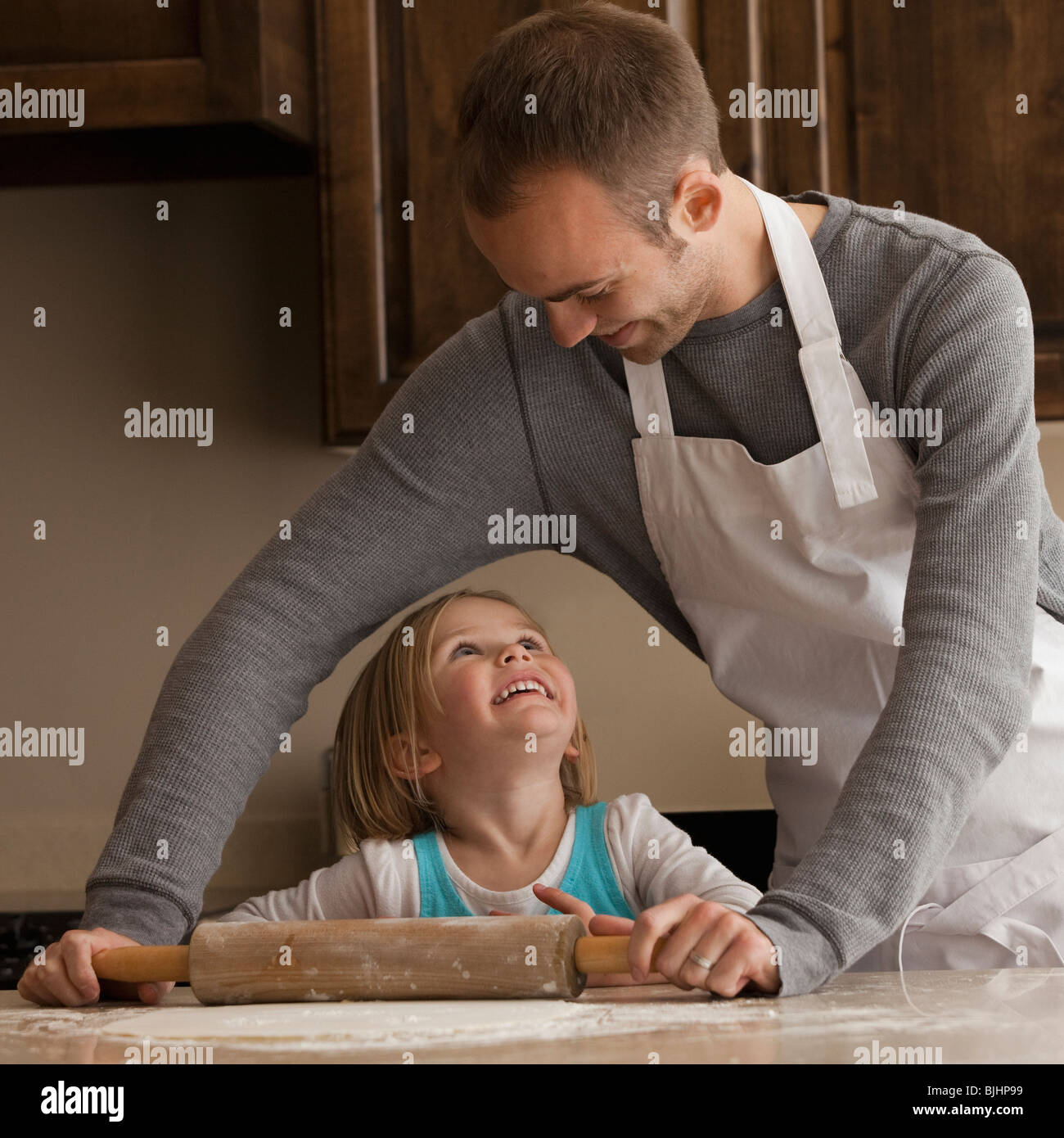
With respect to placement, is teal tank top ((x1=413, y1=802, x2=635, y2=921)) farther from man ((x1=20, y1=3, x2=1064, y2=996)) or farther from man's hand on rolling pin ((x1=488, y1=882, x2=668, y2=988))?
man ((x1=20, y1=3, x2=1064, y2=996))

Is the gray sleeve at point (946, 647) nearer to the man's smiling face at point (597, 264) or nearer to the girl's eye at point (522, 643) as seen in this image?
the man's smiling face at point (597, 264)

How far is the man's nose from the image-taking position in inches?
39.9

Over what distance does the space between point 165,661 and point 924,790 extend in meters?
1.52

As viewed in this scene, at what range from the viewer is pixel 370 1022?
2.40 feet

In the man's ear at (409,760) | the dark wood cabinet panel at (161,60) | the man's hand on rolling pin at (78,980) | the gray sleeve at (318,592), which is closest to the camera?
the man's hand on rolling pin at (78,980)

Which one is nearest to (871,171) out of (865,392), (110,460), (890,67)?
(890,67)

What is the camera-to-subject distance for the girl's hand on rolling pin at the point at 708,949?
743 millimetres

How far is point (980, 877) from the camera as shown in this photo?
1063 millimetres

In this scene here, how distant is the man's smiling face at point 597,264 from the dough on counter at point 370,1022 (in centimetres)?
50

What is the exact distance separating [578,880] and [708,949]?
1.82 feet

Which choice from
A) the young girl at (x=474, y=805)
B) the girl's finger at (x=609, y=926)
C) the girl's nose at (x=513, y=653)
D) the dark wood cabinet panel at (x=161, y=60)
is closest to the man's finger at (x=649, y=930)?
the girl's finger at (x=609, y=926)

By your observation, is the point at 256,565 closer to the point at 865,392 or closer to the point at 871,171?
the point at 865,392

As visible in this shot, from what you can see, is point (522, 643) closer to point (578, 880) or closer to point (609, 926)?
point (578, 880)

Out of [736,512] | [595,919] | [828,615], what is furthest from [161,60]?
[595,919]
